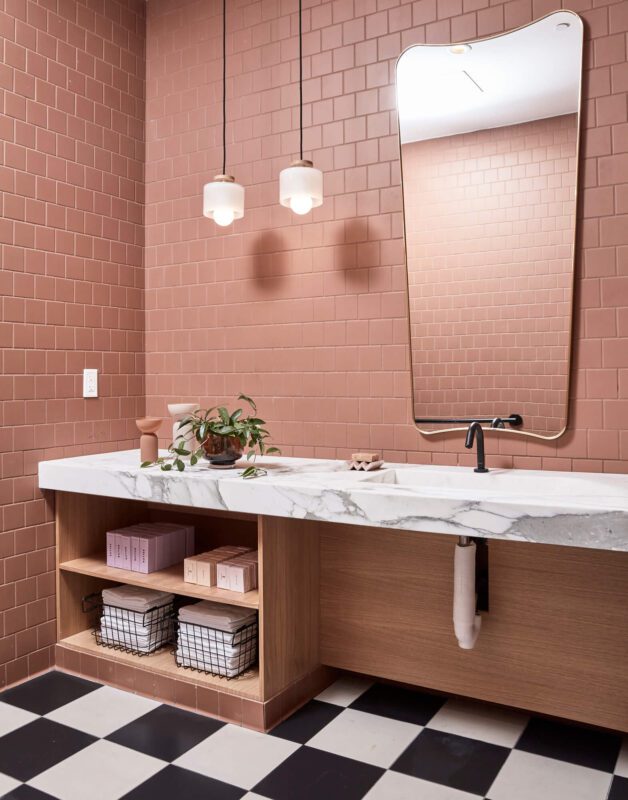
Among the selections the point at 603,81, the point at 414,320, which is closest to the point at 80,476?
the point at 414,320

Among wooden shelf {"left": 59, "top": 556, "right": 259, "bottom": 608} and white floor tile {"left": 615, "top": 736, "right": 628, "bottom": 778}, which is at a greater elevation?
wooden shelf {"left": 59, "top": 556, "right": 259, "bottom": 608}

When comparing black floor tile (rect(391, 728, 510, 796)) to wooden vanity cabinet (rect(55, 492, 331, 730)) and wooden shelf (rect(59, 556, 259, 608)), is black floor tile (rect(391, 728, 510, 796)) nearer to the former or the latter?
wooden vanity cabinet (rect(55, 492, 331, 730))

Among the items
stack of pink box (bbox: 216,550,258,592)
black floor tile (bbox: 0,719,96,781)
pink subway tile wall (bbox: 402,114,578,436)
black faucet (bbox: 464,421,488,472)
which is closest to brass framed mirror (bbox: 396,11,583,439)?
pink subway tile wall (bbox: 402,114,578,436)

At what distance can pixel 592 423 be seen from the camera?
2.31m

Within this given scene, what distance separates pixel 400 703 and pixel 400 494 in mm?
1018

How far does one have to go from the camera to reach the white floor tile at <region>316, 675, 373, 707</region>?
8.30 ft

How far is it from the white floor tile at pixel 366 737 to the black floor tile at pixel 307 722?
0.02 meters

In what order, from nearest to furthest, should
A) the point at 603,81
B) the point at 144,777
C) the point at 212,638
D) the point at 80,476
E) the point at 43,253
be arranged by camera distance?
the point at 144,777, the point at 603,81, the point at 212,638, the point at 80,476, the point at 43,253

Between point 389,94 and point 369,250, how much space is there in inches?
24.0

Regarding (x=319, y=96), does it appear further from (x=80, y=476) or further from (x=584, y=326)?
(x=80, y=476)

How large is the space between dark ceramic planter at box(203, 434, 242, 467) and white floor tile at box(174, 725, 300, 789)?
93cm

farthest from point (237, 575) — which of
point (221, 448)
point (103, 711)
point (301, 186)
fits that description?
point (301, 186)

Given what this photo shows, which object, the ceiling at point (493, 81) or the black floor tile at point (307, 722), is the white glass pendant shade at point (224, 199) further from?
the black floor tile at point (307, 722)

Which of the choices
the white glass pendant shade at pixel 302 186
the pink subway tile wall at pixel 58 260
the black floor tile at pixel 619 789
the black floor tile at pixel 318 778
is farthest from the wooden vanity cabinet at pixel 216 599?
the white glass pendant shade at pixel 302 186
